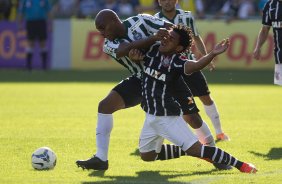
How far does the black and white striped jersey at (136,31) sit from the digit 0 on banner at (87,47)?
51.2 ft

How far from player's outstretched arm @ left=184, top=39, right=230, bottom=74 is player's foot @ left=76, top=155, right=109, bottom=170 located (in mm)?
1431

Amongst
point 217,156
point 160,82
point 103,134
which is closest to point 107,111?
point 103,134

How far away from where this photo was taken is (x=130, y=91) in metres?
9.12

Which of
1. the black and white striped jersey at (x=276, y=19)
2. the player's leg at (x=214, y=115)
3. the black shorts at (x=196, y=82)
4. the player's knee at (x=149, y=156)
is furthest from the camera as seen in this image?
the black and white striped jersey at (x=276, y=19)

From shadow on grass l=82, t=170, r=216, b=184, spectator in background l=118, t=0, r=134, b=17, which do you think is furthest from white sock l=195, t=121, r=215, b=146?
spectator in background l=118, t=0, r=134, b=17

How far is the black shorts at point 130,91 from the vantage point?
29.9 ft

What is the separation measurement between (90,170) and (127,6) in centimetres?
1800

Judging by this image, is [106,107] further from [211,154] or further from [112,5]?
[112,5]

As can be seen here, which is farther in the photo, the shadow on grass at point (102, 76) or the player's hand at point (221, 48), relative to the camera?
the shadow on grass at point (102, 76)

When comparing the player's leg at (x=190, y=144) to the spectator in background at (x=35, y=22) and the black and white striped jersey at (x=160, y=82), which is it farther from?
the spectator in background at (x=35, y=22)

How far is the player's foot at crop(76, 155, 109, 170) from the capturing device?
878 centimetres

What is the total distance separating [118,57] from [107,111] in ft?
2.10

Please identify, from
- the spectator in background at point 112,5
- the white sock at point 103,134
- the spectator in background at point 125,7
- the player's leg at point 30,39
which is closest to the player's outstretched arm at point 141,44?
the white sock at point 103,134

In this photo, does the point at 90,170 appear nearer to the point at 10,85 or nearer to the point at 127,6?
the point at 10,85
